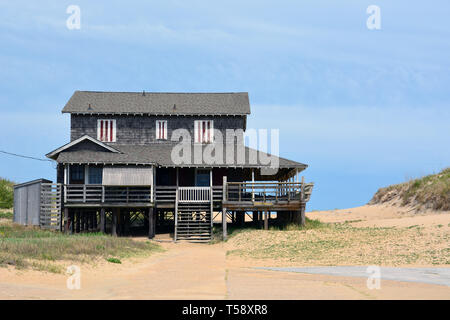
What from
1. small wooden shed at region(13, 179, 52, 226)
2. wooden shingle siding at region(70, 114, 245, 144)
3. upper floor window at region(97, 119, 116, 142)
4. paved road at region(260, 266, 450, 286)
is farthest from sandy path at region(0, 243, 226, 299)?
upper floor window at region(97, 119, 116, 142)

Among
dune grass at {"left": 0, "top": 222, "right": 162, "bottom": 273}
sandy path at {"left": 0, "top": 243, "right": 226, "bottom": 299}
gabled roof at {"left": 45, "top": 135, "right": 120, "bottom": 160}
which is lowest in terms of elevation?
sandy path at {"left": 0, "top": 243, "right": 226, "bottom": 299}

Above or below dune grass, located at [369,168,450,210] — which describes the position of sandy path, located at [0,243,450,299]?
below

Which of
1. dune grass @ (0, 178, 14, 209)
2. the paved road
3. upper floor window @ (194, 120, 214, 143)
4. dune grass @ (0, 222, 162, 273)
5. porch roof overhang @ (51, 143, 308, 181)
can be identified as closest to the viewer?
the paved road

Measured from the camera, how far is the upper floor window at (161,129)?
135ft

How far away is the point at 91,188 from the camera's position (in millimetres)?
35938

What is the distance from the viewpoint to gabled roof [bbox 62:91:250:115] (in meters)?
41.1

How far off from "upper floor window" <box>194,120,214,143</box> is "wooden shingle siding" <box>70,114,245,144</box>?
266 millimetres

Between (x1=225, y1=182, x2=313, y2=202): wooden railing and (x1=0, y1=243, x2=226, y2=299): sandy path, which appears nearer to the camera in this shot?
(x1=0, y1=243, x2=226, y2=299): sandy path

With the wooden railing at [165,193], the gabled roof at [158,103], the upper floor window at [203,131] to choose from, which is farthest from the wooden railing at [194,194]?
the gabled roof at [158,103]

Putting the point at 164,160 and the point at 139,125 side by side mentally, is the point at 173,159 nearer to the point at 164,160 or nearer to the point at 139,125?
the point at 164,160

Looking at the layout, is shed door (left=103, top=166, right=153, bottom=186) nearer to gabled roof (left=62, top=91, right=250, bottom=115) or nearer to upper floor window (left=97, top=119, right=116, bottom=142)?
upper floor window (left=97, top=119, right=116, bottom=142)

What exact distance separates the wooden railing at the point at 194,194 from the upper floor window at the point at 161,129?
662 centimetres

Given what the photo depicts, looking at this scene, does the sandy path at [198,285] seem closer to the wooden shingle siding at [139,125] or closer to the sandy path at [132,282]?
the sandy path at [132,282]
